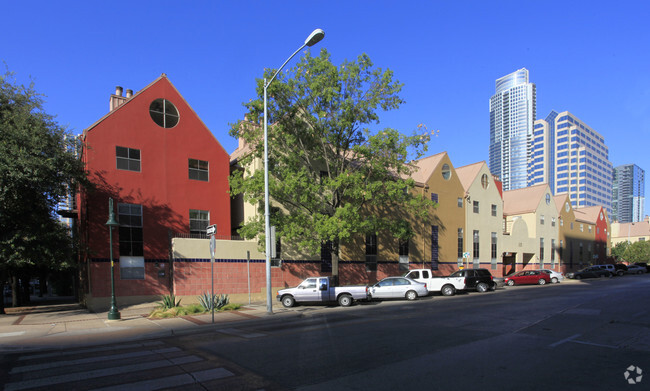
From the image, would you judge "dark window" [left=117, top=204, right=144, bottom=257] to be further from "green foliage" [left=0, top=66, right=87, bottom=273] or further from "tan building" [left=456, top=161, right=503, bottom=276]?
"tan building" [left=456, top=161, right=503, bottom=276]

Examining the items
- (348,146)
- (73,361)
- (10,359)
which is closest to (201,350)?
(73,361)

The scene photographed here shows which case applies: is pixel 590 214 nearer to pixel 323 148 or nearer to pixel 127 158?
pixel 323 148

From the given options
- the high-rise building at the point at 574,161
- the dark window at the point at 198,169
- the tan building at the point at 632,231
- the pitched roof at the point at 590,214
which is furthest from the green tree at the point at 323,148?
the high-rise building at the point at 574,161

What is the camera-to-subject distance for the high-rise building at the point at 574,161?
554ft

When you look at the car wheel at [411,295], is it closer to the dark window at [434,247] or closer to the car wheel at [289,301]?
the car wheel at [289,301]

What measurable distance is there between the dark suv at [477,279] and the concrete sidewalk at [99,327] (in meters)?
14.1

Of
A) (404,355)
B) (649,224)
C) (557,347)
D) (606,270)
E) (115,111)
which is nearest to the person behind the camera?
(404,355)

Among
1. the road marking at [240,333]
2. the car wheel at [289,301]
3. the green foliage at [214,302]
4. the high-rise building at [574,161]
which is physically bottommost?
the car wheel at [289,301]

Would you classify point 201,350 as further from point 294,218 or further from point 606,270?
point 606,270

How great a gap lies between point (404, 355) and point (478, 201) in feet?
113

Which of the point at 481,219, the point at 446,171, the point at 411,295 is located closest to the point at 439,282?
the point at 411,295

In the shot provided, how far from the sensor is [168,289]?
800 inches

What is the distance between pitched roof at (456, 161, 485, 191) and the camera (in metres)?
39.3

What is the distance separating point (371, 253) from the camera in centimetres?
2927
